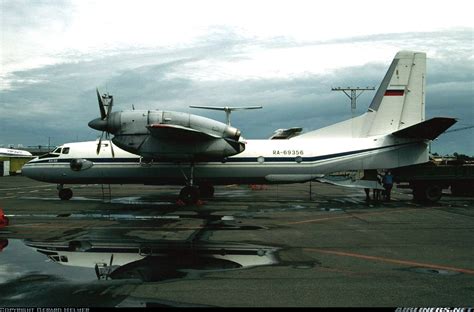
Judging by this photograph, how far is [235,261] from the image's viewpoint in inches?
363

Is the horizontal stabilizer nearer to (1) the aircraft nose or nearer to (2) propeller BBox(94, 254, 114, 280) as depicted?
(1) the aircraft nose

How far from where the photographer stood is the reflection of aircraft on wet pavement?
27.3 feet

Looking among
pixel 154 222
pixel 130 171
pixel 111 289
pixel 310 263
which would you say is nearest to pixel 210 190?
pixel 130 171

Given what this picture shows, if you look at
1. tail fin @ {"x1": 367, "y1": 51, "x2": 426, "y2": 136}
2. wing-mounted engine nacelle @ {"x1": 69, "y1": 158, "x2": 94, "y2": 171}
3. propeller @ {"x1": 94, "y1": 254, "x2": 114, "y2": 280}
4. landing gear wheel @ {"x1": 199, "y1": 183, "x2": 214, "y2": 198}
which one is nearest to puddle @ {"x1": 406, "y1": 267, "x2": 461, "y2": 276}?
propeller @ {"x1": 94, "y1": 254, "x2": 114, "y2": 280}

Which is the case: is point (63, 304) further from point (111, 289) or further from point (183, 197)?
point (183, 197)

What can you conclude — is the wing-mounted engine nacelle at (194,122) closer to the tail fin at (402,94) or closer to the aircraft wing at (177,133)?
the aircraft wing at (177,133)

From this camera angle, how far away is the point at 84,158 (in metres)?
25.2

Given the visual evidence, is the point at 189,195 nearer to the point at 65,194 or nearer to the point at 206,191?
the point at 206,191

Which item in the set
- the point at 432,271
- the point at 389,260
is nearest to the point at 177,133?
the point at 389,260

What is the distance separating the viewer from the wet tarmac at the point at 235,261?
6691 mm

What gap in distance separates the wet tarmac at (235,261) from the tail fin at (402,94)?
8507mm

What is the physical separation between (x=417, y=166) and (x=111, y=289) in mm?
21173

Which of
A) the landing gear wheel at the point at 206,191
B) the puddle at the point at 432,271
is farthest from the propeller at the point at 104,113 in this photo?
the puddle at the point at 432,271

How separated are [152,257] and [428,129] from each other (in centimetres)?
1742
